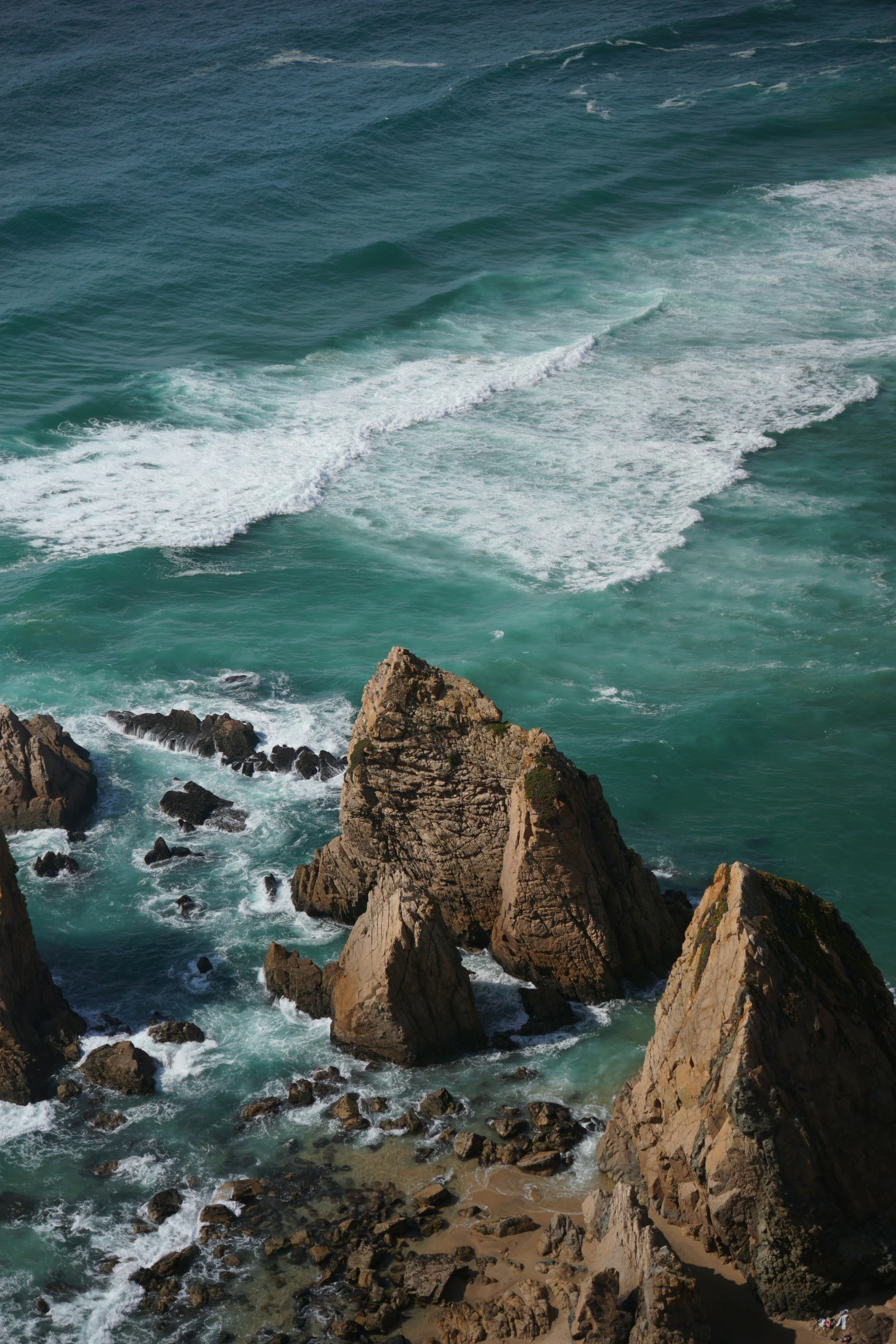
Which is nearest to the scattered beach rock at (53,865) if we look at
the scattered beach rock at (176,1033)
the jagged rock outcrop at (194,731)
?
the jagged rock outcrop at (194,731)

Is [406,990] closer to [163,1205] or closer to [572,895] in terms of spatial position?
[572,895]

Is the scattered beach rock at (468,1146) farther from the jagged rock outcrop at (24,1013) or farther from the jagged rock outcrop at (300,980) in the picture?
the jagged rock outcrop at (24,1013)

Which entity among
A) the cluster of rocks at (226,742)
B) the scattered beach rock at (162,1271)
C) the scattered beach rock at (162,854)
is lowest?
the scattered beach rock at (162,1271)

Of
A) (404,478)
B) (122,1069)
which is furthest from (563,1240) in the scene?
(404,478)

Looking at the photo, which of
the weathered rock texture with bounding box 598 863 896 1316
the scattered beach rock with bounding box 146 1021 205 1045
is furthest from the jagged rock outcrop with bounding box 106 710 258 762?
the weathered rock texture with bounding box 598 863 896 1316

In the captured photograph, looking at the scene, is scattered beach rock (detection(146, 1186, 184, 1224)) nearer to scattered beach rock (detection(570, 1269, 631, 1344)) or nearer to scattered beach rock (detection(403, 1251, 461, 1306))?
scattered beach rock (detection(403, 1251, 461, 1306))

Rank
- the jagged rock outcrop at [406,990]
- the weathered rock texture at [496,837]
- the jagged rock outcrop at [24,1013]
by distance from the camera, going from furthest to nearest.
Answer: the weathered rock texture at [496,837], the jagged rock outcrop at [406,990], the jagged rock outcrop at [24,1013]
